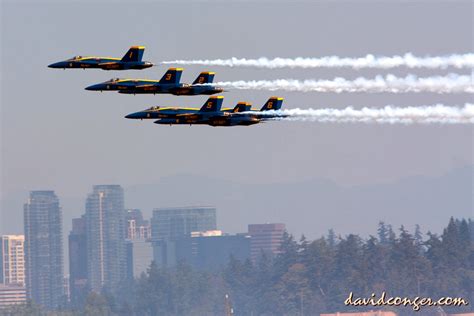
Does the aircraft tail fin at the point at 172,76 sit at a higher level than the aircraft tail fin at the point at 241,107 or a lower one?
higher

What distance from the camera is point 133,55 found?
13725 centimetres

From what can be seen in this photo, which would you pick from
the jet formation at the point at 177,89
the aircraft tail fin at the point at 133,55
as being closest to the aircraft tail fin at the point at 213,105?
the jet formation at the point at 177,89

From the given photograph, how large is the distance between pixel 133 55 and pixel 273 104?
48.3 ft

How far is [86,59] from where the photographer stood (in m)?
142

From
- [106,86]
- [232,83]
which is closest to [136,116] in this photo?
[106,86]

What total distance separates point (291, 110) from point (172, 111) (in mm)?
13422

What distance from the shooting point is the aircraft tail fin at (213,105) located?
137750mm

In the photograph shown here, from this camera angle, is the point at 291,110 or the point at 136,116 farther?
the point at 136,116

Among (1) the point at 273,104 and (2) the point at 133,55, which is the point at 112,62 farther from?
(1) the point at 273,104

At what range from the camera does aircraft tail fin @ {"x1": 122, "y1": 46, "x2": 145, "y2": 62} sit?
136750 millimetres

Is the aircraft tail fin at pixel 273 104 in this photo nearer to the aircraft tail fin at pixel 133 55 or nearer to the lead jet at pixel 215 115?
the lead jet at pixel 215 115

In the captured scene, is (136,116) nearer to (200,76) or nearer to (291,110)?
(200,76)

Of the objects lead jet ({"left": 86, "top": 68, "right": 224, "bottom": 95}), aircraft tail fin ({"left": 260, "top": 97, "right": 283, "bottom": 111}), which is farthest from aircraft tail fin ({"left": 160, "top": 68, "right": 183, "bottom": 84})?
aircraft tail fin ({"left": 260, "top": 97, "right": 283, "bottom": 111})

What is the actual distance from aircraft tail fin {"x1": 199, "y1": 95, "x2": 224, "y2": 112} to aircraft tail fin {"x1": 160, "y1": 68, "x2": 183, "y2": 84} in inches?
130
